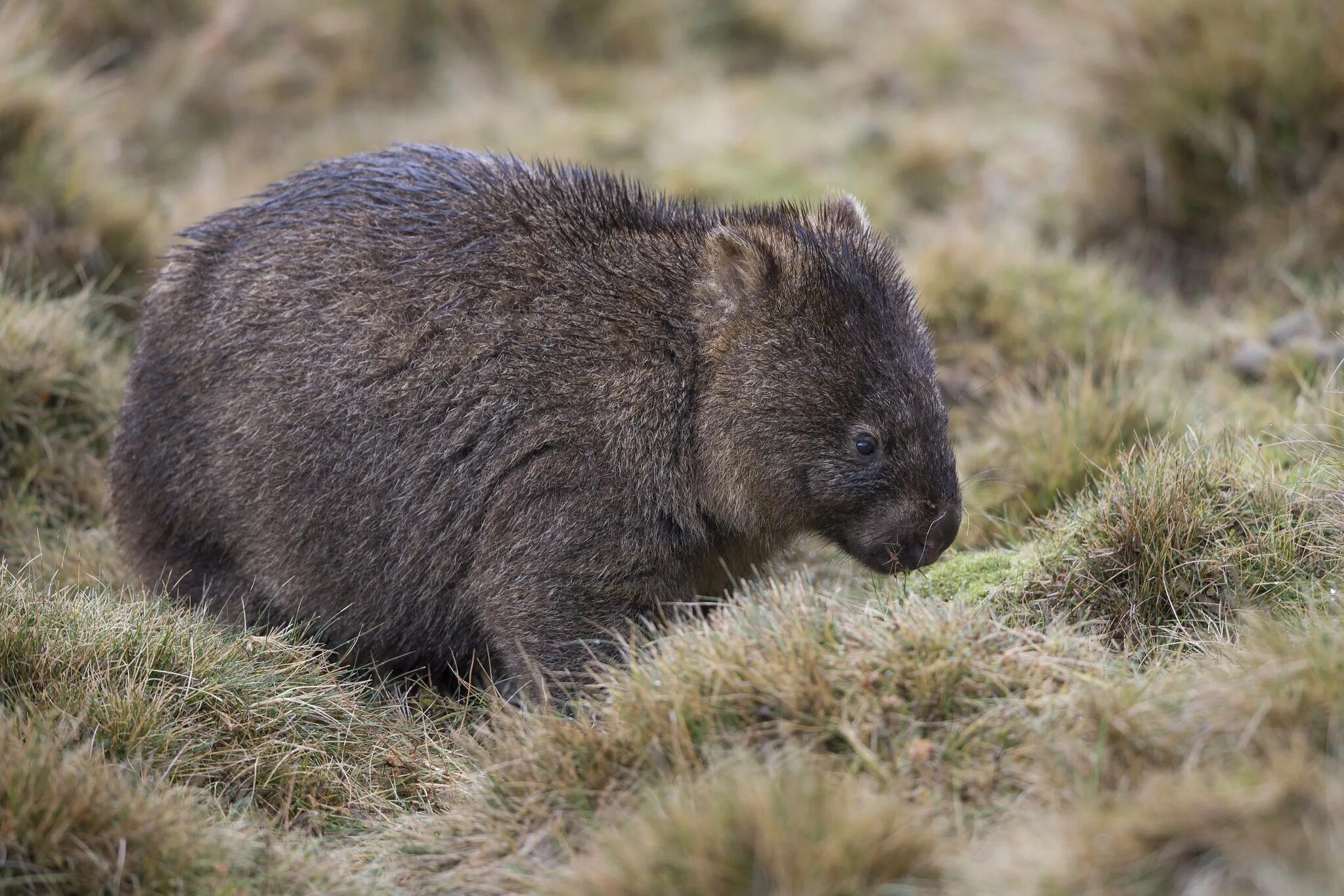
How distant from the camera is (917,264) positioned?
7086mm

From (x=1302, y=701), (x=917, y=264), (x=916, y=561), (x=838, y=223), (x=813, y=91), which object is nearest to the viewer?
(x=1302, y=701)

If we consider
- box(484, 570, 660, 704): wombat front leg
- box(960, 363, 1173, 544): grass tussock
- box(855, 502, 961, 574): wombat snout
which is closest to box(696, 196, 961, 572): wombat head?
box(855, 502, 961, 574): wombat snout

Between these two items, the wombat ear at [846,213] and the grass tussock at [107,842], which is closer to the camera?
the grass tussock at [107,842]

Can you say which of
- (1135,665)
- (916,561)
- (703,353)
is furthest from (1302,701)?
(703,353)

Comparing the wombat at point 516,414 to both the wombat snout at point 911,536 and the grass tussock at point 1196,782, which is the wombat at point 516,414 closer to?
the wombat snout at point 911,536

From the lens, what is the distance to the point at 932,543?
14.2ft

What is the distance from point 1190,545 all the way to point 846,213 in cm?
160

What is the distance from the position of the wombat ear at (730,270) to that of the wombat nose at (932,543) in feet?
3.05

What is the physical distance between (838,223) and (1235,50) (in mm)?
3761

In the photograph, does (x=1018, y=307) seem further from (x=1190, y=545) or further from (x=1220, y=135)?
(x=1190, y=545)

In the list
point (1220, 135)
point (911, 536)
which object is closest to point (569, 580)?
point (911, 536)

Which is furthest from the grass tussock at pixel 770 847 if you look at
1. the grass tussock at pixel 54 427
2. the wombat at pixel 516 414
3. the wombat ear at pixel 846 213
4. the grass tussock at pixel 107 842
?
→ the grass tussock at pixel 54 427

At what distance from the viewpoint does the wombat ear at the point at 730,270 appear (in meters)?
4.38

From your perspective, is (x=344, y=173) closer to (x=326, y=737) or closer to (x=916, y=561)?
(x=326, y=737)
